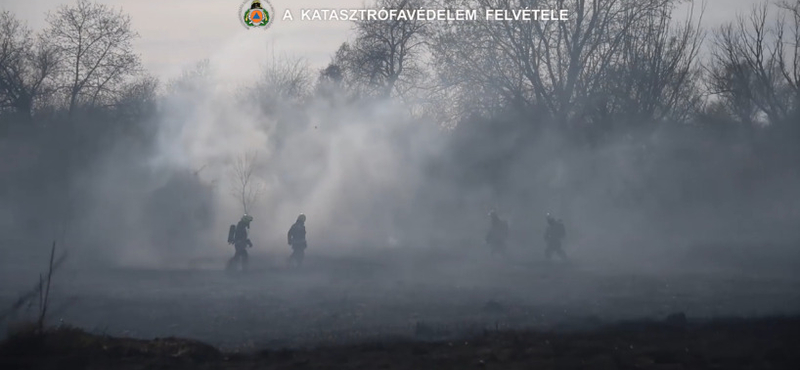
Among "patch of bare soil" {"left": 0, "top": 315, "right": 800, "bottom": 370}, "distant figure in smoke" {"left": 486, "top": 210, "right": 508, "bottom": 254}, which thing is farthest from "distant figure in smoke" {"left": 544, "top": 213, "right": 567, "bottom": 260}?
"patch of bare soil" {"left": 0, "top": 315, "right": 800, "bottom": 370}

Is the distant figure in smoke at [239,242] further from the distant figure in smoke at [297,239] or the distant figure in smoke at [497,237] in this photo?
the distant figure in smoke at [497,237]

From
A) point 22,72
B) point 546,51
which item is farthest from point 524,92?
point 22,72

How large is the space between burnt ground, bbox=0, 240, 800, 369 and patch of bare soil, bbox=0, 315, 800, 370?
0.10 ft

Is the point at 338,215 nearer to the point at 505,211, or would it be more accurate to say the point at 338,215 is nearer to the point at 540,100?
the point at 505,211

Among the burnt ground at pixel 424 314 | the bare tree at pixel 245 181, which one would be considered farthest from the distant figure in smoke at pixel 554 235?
the bare tree at pixel 245 181

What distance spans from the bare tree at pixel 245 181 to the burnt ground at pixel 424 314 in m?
12.3

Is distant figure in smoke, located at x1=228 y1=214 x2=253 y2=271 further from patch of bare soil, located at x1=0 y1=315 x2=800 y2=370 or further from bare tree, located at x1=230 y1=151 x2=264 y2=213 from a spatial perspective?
bare tree, located at x1=230 y1=151 x2=264 y2=213

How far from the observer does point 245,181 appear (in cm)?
4250

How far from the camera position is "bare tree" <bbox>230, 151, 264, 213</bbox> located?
4238cm

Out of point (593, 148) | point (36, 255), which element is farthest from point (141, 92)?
point (593, 148)

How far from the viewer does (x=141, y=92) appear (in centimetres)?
Answer: 4791

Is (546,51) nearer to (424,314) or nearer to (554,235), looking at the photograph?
(554,235)

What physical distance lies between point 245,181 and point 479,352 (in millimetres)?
31509

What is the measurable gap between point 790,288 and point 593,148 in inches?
827
